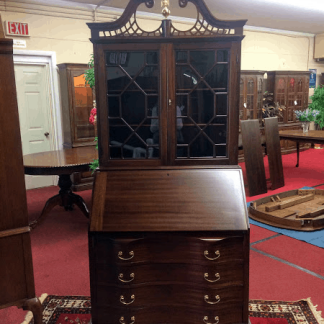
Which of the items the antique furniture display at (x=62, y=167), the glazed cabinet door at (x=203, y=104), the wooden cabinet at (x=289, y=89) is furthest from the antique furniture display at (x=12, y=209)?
the wooden cabinet at (x=289, y=89)

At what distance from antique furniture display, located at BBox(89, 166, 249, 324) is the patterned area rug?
1.42 feet

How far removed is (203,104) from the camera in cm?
210

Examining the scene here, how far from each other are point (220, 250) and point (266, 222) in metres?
2.39

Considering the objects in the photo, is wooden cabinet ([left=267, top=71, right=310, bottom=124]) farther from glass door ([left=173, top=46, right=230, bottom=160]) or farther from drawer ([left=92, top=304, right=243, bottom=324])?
drawer ([left=92, top=304, right=243, bottom=324])

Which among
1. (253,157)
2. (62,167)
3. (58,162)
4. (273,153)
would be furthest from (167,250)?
(273,153)

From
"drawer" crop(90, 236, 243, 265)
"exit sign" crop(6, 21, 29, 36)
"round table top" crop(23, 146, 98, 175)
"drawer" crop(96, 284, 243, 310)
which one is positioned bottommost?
"drawer" crop(96, 284, 243, 310)

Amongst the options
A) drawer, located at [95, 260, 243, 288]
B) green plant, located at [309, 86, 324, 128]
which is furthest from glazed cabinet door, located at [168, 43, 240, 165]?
green plant, located at [309, 86, 324, 128]

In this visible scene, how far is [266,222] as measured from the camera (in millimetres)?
4098

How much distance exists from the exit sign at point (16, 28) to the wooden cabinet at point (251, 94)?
15.1 feet

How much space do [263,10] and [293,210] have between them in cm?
422

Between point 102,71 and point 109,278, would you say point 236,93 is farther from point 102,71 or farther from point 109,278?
point 109,278

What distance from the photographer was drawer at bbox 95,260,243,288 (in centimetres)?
193

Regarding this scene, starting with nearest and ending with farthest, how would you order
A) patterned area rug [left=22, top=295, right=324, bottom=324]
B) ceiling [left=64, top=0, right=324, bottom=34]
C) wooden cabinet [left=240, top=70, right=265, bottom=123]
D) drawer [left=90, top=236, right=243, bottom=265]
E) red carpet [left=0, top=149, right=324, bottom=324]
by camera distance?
1. drawer [left=90, top=236, right=243, bottom=265]
2. patterned area rug [left=22, top=295, right=324, bottom=324]
3. red carpet [left=0, top=149, right=324, bottom=324]
4. ceiling [left=64, top=0, right=324, bottom=34]
5. wooden cabinet [left=240, top=70, right=265, bottom=123]

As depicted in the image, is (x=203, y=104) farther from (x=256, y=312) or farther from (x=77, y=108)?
(x=77, y=108)
